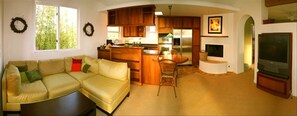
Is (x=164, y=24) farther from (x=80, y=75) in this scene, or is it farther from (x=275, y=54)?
(x=80, y=75)

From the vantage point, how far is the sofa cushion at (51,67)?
4.32 m

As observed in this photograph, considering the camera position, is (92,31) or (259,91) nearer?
(259,91)

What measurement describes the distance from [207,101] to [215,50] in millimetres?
3958

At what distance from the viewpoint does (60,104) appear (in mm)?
2795

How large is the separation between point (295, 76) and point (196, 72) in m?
3.10

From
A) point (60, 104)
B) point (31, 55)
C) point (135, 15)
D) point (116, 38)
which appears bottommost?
point (60, 104)

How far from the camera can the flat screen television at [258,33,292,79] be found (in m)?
4.14

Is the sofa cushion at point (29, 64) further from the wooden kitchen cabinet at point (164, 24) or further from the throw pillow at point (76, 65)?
the wooden kitchen cabinet at point (164, 24)

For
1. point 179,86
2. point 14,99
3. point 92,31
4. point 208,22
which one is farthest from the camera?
point 208,22

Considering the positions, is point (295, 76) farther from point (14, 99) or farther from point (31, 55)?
point (31, 55)

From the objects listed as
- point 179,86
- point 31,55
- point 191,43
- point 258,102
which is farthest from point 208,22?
point 31,55

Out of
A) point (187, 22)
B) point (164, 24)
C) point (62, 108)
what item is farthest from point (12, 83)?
point (187, 22)

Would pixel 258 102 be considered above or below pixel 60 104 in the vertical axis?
below

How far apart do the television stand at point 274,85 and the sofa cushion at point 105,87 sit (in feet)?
11.0
